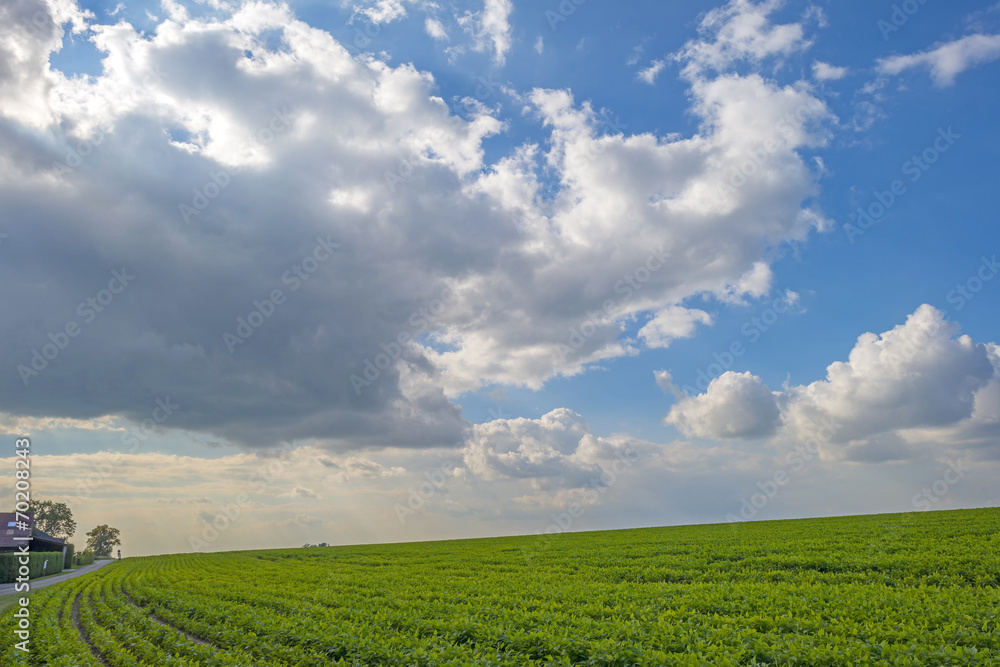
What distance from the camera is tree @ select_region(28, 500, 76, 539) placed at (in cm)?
12525

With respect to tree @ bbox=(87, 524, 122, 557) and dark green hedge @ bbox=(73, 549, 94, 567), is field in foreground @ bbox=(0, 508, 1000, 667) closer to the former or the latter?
dark green hedge @ bbox=(73, 549, 94, 567)

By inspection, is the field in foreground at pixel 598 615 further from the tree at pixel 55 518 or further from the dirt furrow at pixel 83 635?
the tree at pixel 55 518

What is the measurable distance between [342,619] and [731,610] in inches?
493

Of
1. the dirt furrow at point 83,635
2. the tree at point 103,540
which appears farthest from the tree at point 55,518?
the dirt furrow at point 83,635

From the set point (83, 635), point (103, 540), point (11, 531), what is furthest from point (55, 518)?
point (83, 635)

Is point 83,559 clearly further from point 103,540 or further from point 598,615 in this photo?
point 598,615

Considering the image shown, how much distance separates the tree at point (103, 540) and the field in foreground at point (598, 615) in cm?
15185

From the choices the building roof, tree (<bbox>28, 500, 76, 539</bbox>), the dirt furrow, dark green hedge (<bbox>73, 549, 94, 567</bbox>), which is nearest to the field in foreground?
the dirt furrow

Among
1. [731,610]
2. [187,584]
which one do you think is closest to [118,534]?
[187,584]

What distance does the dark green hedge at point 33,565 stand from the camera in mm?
47281

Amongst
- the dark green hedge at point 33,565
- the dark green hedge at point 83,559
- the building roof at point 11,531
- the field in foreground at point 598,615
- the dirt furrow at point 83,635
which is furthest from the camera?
the dark green hedge at point 83,559

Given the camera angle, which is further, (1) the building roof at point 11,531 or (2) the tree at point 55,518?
(2) the tree at point 55,518

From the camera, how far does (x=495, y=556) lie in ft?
135

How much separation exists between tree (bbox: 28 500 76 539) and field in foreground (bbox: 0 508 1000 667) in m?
127
